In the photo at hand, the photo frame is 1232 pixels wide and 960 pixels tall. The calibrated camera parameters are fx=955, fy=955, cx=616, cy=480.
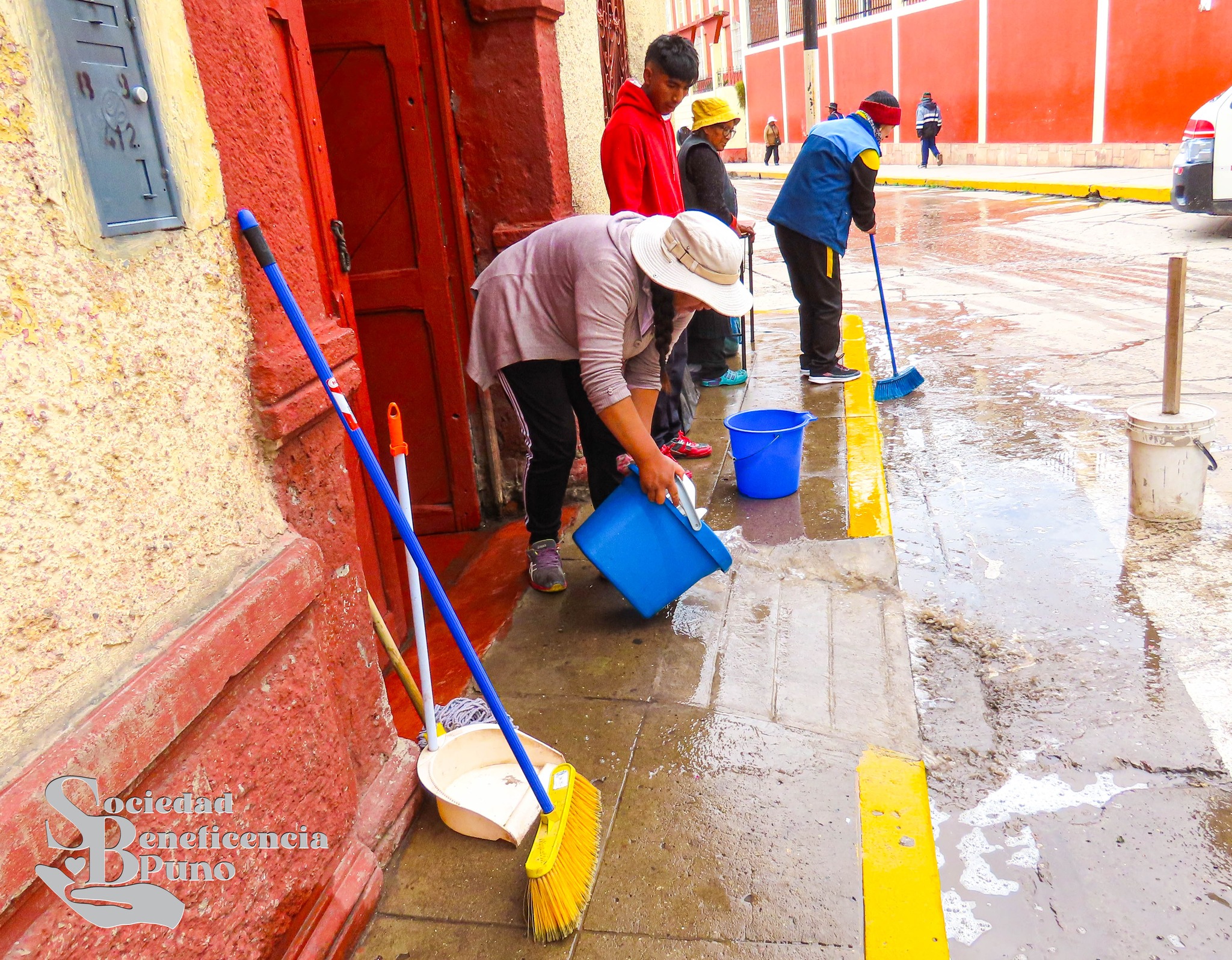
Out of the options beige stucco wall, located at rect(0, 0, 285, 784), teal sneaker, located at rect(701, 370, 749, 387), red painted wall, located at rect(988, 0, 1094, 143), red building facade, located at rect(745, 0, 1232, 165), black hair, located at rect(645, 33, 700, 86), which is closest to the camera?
beige stucco wall, located at rect(0, 0, 285, 784)

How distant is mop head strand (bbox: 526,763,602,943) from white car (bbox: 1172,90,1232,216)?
10.3m

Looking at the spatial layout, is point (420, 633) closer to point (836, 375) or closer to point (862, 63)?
point (836, 375)

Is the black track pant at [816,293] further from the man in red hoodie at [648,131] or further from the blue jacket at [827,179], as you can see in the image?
the man in red hoodie at [648,131]

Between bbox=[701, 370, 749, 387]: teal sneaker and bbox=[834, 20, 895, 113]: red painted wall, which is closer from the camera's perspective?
bbox=[701, 370, 749, 387]: teal sneaker

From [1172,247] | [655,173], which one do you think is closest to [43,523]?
[655,173]

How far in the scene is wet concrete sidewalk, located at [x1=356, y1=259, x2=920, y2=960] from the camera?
200cm

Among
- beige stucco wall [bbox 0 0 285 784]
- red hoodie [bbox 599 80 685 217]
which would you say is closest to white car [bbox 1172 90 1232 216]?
red hoodie [bbox 599 80 685 217]

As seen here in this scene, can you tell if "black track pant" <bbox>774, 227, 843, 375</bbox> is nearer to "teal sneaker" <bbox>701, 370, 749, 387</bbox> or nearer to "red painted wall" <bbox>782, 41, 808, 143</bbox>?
"teal sneaker" <bbox>701, 370, 749, 387</bbox>

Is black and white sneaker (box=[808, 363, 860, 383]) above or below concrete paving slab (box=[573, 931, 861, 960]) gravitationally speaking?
above

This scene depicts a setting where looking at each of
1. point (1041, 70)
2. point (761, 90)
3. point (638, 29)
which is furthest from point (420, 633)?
point (761, 90)

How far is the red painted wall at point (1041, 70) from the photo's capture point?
A: 16984 millimetres

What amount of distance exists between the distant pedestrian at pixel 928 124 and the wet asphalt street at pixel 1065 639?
615 inches

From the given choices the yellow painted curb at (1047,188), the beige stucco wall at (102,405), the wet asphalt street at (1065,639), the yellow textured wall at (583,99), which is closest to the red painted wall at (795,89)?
the yellow painted curb at (1047,188)

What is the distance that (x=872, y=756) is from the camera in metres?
2.55
